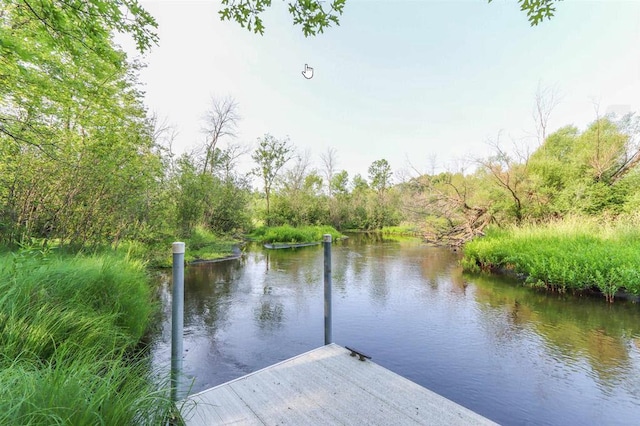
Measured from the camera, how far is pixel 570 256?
17.2 ft

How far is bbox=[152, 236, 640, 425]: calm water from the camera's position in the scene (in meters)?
2.27

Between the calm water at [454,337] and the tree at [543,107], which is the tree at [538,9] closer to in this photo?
the calm water at [454,337]

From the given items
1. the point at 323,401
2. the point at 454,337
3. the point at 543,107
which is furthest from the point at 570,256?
the point at 543,107

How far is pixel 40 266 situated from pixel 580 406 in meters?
4.77

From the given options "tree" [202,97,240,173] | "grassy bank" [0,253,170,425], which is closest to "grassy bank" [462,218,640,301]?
"grassy bank" [0,253,170,425]

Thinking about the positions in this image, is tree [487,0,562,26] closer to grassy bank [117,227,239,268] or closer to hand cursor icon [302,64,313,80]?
hand cursor icon [302,64,313,80]

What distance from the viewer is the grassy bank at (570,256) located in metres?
4.61

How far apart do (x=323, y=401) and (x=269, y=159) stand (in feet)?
58.8

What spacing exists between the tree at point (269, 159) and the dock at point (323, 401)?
55.1 feet

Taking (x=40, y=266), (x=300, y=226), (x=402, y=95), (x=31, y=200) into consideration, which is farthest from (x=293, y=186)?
(x=40, y=266)

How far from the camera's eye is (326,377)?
2152 mm

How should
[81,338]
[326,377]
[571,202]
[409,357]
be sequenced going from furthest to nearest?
[571,202] < [409,357] < [326,377] < [81,338]

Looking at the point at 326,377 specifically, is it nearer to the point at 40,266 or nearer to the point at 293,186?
the point at 40,266

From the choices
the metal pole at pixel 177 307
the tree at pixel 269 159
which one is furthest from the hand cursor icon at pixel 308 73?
the tree at pixel 269 159
